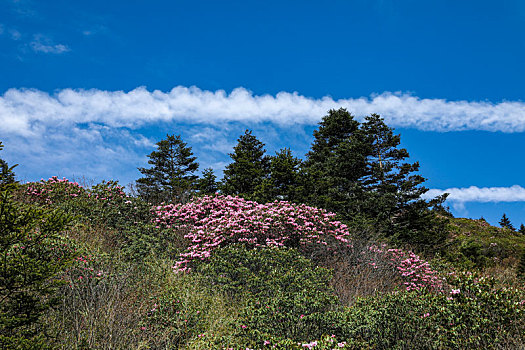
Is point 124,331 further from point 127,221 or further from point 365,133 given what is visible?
point 365,133

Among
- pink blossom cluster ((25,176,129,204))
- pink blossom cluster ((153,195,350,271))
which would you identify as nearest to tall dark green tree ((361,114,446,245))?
pink blossom cluster ((153,195,350,271))

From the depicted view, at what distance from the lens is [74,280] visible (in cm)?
575

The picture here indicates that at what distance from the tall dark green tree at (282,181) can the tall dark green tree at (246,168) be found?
202 centimetres

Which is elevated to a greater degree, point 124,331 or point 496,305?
point 496,305

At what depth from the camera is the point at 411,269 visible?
11.5 m

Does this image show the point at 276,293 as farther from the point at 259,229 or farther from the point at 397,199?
the point at 397,199

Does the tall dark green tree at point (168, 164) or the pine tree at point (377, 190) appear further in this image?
the tall dark green tree at point (168, 164)

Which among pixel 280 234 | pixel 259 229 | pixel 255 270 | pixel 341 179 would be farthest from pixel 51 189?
pixel 341 179

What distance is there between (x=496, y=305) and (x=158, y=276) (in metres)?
6.49

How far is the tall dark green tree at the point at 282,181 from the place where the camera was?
17.0 metres

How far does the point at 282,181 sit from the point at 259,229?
25.2ft

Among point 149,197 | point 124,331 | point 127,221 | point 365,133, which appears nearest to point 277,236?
point 127,221

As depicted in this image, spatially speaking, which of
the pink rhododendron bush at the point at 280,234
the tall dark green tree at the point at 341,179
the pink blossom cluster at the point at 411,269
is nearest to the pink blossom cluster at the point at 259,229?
the pink rhododendron bush at the point at 280,234

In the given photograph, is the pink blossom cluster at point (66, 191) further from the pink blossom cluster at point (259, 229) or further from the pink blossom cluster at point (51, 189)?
the pink blossom cluster at point (259, 229)
